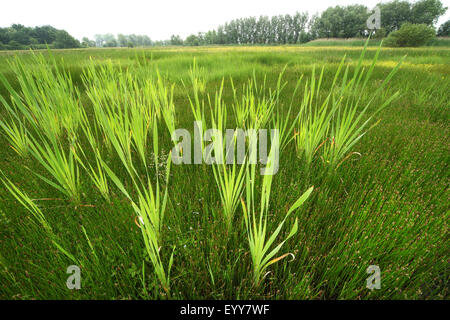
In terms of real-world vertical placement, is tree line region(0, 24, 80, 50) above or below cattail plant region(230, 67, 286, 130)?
above

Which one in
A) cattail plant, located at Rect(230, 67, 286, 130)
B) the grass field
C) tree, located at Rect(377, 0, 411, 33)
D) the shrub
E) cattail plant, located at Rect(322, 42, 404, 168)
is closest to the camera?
the grass field

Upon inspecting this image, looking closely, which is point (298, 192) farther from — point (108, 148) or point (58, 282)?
point (108, 148)

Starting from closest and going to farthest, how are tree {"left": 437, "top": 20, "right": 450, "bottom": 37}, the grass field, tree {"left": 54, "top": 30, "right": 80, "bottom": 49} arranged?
the grass field → tree {"left": 437, "top": 20, "right": 450, "bottom": 37} → tree {"left": 54, "top": 30, "right": 80, "bottom": 49}

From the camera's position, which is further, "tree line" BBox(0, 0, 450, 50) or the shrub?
"tree line" BBox(0, 0, 450, 50)

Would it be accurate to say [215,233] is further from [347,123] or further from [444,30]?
[444,30]

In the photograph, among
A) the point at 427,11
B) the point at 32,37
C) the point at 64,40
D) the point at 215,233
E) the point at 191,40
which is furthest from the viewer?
the point at 191,40

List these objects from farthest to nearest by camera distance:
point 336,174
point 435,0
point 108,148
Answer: point 435,0, point 108,148, point 336,174

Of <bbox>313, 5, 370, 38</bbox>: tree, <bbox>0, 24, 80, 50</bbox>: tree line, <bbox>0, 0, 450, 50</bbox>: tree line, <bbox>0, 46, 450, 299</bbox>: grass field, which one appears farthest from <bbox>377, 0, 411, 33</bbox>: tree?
<bbox>0, 24, 80, 50</bbox>: tree line

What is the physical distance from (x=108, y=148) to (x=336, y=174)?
1.59m

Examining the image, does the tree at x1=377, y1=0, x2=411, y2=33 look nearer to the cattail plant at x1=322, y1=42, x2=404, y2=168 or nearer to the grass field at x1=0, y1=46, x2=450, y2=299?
the cattail plant at x1=322, y1=42, x2=404, y2=168

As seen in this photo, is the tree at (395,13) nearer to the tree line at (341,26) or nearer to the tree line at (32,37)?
the tree line at (341,26)

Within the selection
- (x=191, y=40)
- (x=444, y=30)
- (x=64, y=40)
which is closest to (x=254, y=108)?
(x=444, y=30)
